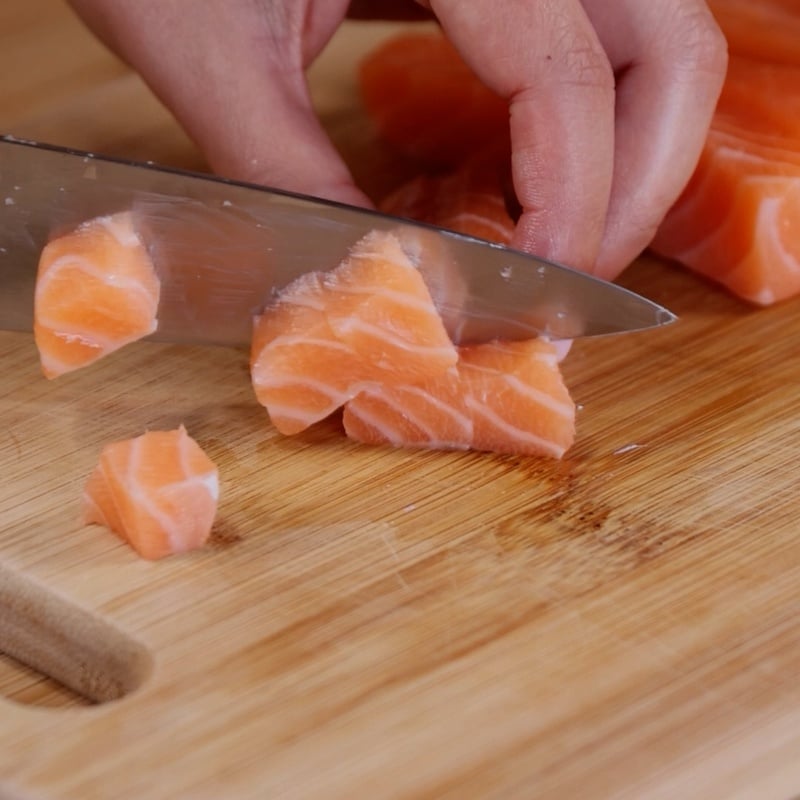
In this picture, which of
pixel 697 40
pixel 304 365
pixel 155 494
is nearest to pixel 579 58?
pixel 697 40

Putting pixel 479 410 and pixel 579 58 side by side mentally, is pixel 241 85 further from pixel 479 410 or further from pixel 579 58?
pixel 479 410

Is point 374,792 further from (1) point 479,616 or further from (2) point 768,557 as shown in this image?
(2) point 768,557

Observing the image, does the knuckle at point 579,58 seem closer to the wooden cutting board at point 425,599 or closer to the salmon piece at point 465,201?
the salmon piece at point 465,201

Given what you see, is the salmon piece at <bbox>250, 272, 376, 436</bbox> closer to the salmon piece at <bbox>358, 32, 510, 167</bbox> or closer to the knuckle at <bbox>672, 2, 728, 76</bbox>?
the knuckle at <bbox>672, 2, 728, 76</bbox>

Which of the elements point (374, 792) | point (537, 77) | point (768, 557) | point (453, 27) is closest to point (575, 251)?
point (537, 77)

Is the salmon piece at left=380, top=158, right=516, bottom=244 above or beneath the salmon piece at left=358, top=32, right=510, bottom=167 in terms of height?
beneath

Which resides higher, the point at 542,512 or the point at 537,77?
the point at 537,77

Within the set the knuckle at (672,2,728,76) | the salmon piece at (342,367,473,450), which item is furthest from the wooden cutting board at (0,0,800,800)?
the knuckle at (672,2,728,76)

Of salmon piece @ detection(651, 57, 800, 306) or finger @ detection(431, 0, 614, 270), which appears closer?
finger @ detection(431, 0, 614, 270)
